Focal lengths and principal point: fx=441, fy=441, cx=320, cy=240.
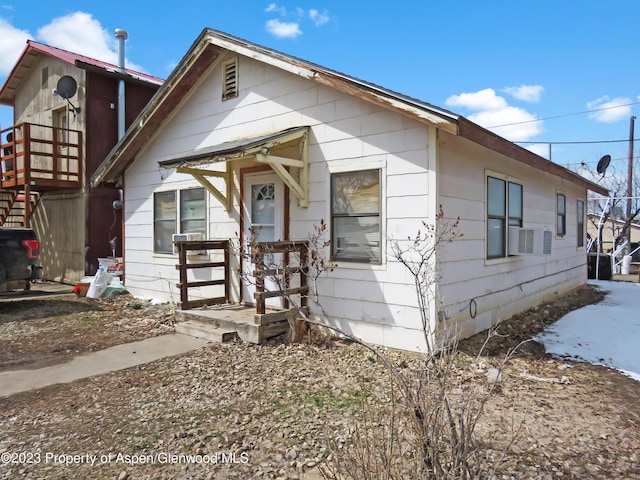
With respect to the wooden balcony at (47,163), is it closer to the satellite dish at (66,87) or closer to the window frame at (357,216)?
the satellite dish at (66,87)

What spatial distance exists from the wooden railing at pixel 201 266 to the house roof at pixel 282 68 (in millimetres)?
2716

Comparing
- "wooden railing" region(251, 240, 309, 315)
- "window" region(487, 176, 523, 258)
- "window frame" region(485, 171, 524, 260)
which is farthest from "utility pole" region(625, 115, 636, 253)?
"wooden railing" region(251, 240, 309, 315)

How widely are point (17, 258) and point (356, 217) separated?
624 cm

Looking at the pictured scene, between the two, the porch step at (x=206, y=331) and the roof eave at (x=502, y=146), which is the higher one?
the roof eave at (x=502, y=146)

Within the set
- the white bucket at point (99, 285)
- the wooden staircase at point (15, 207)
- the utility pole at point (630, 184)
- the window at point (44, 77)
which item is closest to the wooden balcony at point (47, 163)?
the wooden staircase at point (15, 207)

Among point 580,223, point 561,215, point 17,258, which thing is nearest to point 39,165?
point 17,258

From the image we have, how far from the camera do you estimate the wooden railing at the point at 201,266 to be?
21.5 feet

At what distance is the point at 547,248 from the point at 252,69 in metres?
5.79

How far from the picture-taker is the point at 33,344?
592 centimetres

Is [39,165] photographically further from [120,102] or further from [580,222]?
[580,222]

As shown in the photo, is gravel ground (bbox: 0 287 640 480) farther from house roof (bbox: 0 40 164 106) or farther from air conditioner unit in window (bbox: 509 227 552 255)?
house roof (bbox: 0 40 164 106)

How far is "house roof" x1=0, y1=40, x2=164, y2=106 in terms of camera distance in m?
12.0

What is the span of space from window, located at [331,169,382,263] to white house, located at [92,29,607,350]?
0.05ft

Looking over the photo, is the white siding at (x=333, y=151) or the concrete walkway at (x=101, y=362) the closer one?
the concrete walkway at (x=101, y=362)
